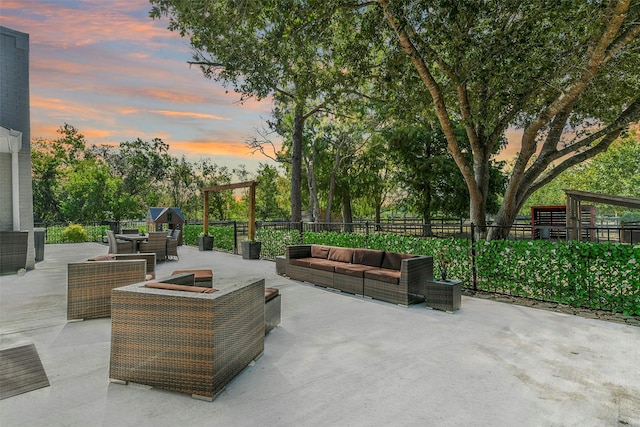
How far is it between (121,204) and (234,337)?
2513cm

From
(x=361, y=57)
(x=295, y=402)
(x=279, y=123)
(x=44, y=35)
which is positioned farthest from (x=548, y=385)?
(x=279, y=123)

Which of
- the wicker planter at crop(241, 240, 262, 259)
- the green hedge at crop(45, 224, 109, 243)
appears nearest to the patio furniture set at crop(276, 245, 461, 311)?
the wicker planter at crop(241, 240, 262, 259)

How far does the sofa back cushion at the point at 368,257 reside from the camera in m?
5.76

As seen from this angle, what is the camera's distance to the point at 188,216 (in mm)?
32594

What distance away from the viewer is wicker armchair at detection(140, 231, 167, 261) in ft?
30.2

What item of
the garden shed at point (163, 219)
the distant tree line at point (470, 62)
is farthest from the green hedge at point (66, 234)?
the distant tree line at point (470, 62)

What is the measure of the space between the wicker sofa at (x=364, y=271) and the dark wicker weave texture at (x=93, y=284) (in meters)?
3.03

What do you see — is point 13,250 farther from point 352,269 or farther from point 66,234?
point 66,234

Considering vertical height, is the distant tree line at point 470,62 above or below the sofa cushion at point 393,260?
above

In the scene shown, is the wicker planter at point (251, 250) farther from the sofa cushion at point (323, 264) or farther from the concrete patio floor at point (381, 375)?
the concrete patio floor at point (381, 375)

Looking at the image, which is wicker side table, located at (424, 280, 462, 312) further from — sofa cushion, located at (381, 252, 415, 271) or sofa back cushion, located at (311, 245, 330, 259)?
sofa back cushion, located at (311, 245, 330, 259)

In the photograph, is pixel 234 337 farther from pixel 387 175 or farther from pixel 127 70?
pixel 387 175

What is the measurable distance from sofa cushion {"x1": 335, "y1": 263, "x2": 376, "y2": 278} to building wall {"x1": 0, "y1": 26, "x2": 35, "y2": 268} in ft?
23.9

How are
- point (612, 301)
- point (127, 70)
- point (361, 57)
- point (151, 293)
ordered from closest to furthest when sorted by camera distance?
1. point (151, 293)
2. point (612, 301)
3. point (361, 57)
4. point (127, 70)
